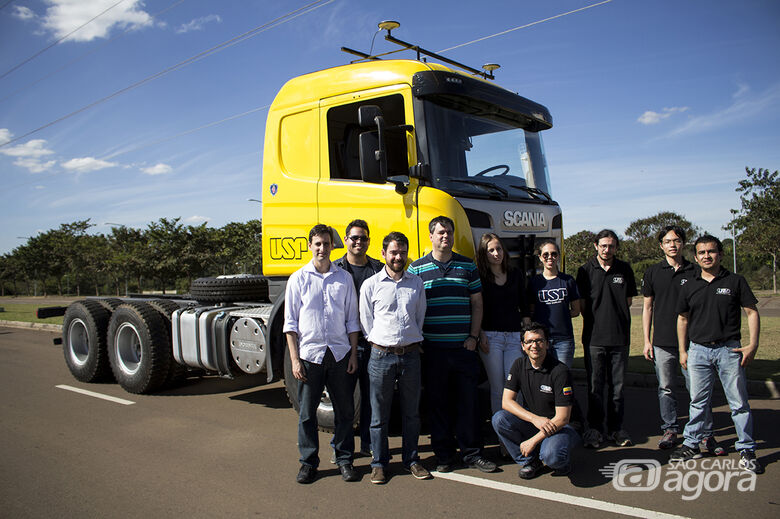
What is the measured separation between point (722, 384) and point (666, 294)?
799mm

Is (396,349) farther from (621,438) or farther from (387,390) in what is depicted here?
(621,438)

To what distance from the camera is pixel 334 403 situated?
4.24 metres

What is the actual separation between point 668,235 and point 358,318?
2.66 m

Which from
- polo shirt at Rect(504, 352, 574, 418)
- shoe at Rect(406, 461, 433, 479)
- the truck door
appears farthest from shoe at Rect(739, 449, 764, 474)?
the truck door

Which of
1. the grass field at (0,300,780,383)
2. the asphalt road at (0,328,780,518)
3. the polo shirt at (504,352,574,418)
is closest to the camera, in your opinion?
the asphalt road at (0,328,780,518)

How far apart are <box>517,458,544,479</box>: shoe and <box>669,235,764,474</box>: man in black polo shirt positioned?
110cm

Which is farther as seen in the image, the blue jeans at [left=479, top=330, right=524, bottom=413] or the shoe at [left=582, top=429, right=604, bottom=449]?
the shoe at [left=582, top=429, right=604, bottom=449]

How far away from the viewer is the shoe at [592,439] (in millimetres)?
4605

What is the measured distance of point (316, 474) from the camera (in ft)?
13.7

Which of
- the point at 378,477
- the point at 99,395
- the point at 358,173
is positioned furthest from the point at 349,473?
the point at 99,395

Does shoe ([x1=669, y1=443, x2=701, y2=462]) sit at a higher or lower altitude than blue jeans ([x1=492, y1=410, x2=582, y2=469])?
lower

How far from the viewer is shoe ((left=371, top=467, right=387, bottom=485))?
13.0 feet

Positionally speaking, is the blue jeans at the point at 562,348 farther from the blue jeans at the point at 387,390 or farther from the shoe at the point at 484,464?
the blue jeans at the point at 387,390

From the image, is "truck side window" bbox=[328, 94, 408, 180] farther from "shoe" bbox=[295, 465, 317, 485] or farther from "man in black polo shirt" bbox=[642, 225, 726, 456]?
"shoe" bbox=[295, 465, 317, 485]
